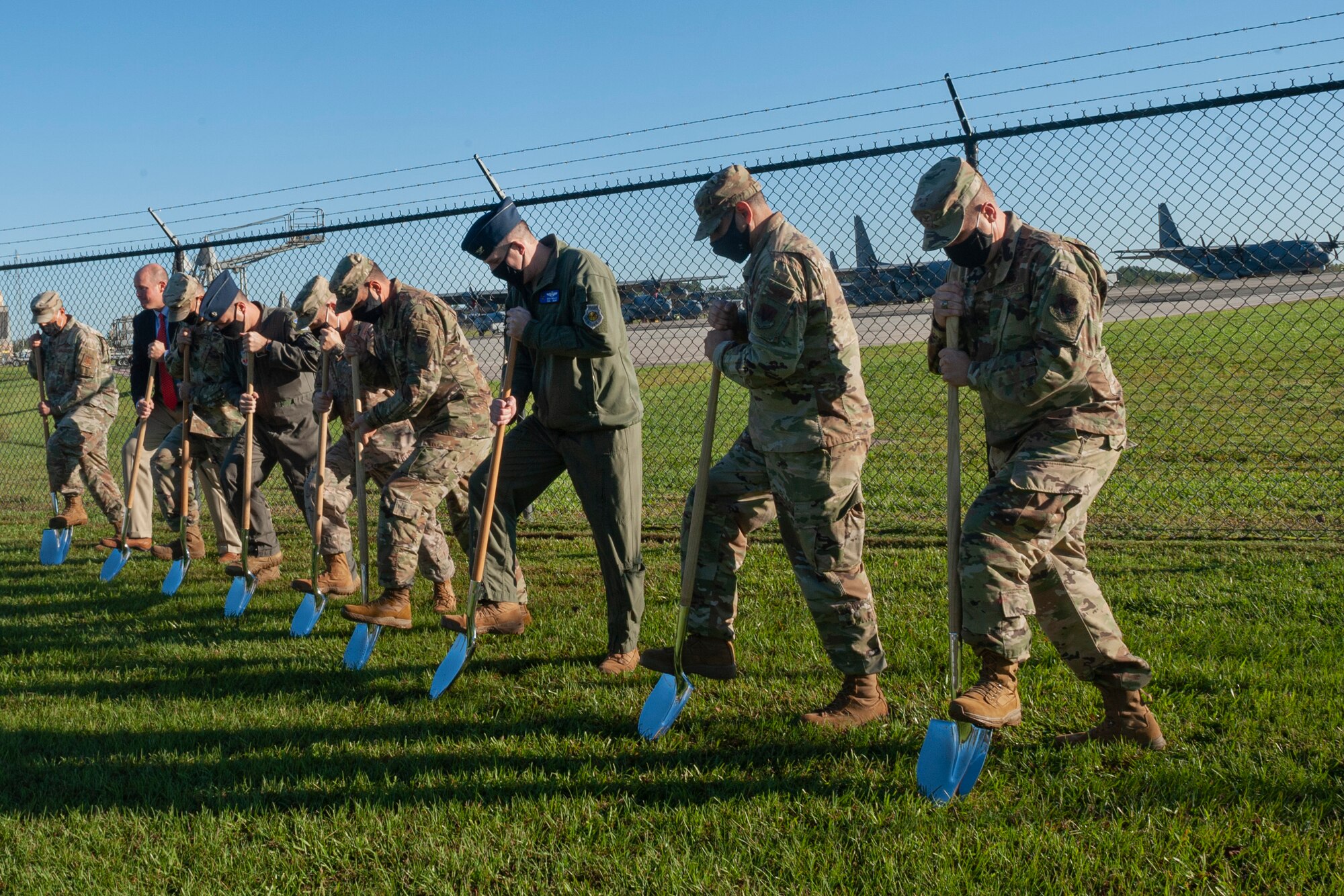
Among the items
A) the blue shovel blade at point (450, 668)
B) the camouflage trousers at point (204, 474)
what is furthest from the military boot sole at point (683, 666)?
the camouflage trousers at point (204, 474)

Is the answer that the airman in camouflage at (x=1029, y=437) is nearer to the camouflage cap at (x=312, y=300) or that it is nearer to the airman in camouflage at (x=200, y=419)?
the camouflage cap at (x=312, y=300)

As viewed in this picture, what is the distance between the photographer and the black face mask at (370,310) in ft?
19.5

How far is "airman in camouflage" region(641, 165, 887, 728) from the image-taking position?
13.5ft

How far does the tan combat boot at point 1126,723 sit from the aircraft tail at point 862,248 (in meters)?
3.52

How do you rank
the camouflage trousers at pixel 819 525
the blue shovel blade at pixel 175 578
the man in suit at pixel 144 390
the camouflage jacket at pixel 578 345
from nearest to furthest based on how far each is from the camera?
1. the camouflage trousers at pixel 819 525
2. the camouflage jacket at pixel 578 345
3. the blue shovel blade at pixel 175 578
4. the man in suit at pixel 144 390

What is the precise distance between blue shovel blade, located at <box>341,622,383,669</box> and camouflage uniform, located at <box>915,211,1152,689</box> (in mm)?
3027

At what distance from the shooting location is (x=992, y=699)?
144 inches

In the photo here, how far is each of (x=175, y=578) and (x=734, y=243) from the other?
4.82 metres

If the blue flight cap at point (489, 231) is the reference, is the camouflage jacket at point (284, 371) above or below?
below

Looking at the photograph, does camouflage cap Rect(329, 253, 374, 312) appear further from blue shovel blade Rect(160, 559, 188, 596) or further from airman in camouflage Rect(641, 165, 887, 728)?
blue shovel blade Rect(160, 559, 188, 596)

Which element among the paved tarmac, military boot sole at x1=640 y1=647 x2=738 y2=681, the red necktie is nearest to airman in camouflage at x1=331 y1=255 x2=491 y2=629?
military boot sole at x1=640 y1=647 x2=738 y2=681

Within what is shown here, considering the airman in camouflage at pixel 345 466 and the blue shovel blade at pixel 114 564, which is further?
the blue shovel blade at pixel 114 564

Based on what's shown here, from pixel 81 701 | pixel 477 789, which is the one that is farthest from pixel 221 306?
pixel 477 789

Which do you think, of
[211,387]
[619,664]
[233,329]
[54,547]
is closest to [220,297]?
[233,329]
